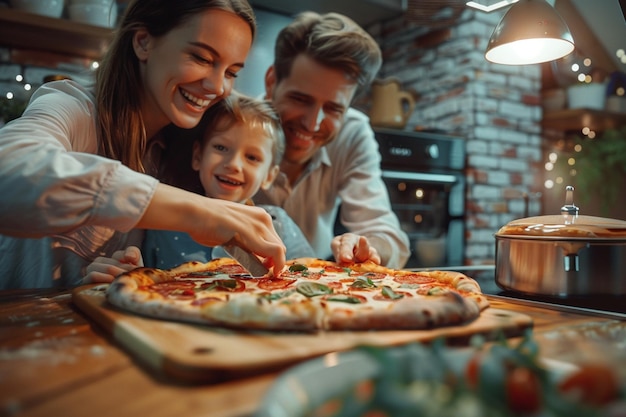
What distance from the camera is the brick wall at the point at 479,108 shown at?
3139 millimetres

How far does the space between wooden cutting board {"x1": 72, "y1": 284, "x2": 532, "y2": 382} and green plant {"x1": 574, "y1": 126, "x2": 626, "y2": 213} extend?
2583mm

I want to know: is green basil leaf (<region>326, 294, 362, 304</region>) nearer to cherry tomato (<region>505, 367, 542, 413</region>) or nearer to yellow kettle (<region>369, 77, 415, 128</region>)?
cherry tomato (<region>505, 367, 542, 413</region>)

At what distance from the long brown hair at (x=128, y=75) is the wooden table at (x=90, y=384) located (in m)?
0.67

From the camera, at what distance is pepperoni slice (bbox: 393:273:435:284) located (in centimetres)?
120

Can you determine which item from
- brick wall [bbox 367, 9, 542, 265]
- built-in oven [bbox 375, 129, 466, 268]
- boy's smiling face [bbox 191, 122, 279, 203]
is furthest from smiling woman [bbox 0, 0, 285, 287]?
brick wall [bbox 367, 9, 542, 265]

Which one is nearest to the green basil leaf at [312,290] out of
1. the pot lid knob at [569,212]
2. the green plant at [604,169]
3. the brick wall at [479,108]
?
the pot lid knob at [569,212]

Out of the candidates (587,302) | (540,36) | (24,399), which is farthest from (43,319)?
(540,36)

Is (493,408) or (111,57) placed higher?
(111,57)

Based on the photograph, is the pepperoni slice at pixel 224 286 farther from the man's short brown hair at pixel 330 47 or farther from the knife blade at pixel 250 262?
the man's short brown hair at pixel 330 47

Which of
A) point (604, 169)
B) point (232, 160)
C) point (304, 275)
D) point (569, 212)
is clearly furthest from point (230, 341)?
point (604, 169)

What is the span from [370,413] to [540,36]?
39.2 inches

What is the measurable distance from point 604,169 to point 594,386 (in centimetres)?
303

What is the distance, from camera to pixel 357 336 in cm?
69

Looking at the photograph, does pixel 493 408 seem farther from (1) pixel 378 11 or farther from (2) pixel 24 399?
(1) pixel 378 11
